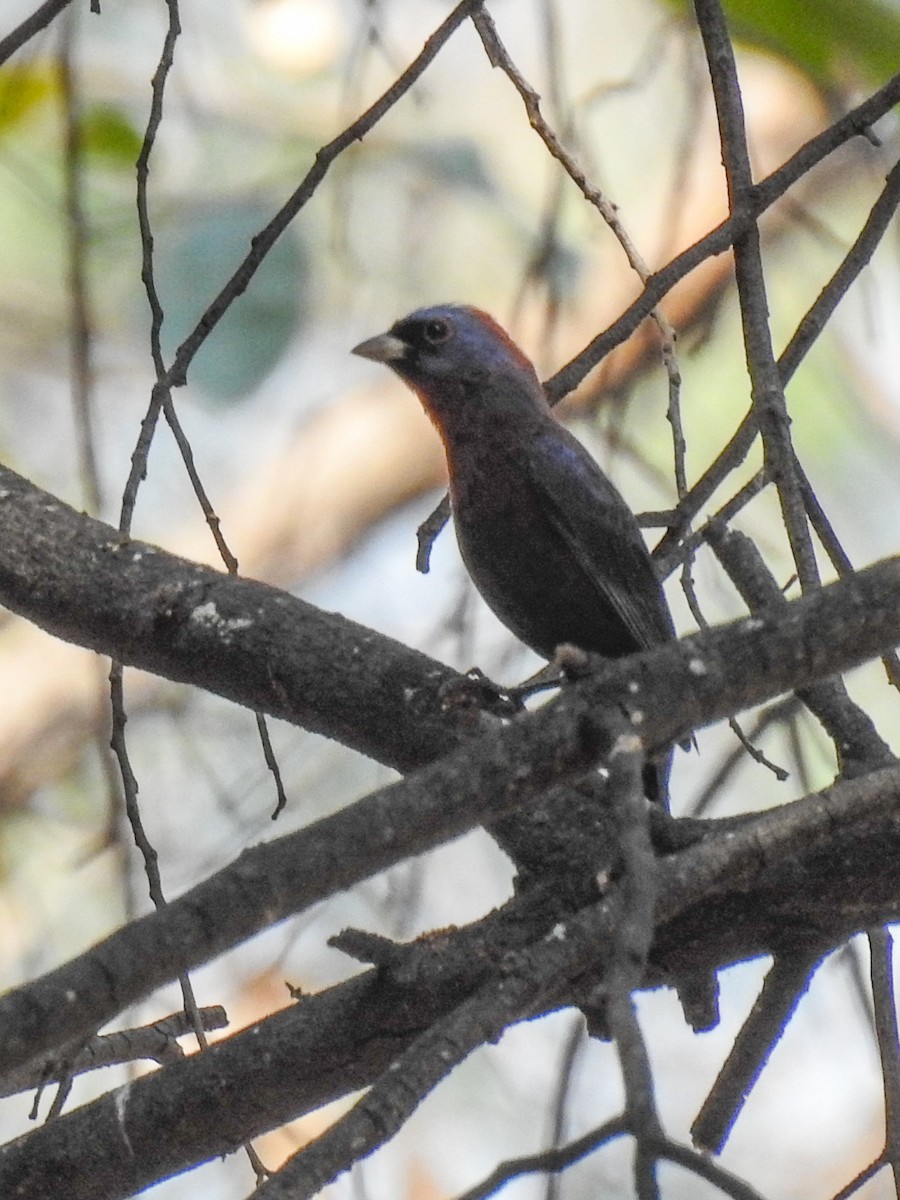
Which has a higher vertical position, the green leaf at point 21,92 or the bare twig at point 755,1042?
the green leaf at point 21,92

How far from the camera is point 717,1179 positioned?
156 cm

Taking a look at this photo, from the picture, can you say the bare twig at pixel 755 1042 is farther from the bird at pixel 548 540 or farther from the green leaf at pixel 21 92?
the green leaf at pixel 21 92

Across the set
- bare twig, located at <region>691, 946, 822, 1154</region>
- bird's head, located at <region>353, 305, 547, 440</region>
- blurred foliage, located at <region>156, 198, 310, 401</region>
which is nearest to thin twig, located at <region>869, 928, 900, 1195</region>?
bare twig, located at <region>691, 946, 822, 1154</region>

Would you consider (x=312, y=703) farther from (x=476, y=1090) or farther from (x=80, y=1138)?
(x=476, y=1090)

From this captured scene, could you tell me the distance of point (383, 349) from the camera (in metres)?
4.78

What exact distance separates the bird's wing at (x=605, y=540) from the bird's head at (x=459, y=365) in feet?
0.95

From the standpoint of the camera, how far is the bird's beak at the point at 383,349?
15.6 feet

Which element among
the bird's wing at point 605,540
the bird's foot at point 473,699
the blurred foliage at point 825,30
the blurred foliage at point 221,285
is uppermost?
the blurred foliage at point 221,285

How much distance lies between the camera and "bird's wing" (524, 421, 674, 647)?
4.22 m

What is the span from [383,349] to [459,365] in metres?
0.23

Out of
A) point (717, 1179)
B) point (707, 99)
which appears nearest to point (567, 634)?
point (717, 1179)

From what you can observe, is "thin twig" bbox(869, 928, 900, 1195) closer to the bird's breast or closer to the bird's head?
the bird's breast

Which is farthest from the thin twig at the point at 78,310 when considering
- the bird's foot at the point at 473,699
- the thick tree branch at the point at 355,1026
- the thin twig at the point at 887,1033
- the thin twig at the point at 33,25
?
the thin twig at the point at 887,1033

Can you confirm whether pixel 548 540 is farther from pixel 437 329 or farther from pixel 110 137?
pixel 110 137
